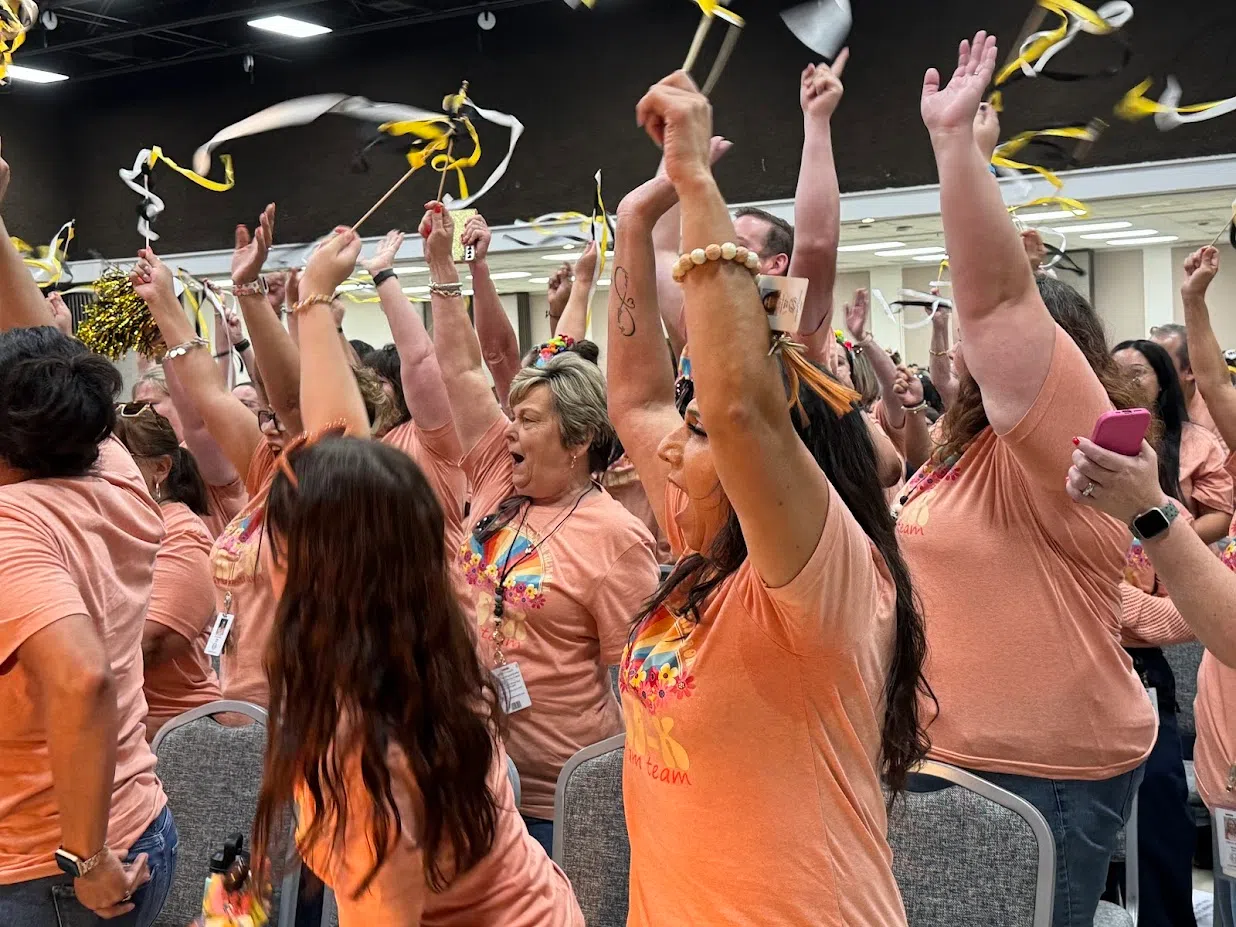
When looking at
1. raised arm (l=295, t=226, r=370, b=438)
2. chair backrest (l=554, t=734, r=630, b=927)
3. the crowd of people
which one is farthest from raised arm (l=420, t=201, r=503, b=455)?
chair backrest (l=554, t=734, r=630, b=927)

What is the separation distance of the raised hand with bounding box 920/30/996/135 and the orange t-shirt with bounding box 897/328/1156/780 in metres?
0.51

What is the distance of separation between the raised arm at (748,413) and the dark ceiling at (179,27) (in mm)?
8432

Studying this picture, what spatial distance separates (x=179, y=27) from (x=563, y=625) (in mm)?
8987

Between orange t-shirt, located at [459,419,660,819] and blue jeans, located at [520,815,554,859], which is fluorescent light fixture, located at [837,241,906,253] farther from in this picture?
blue jeans, located at [520,815,554,859]

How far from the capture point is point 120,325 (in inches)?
177

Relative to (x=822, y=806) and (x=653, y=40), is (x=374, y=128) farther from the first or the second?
(x=822, y=806)

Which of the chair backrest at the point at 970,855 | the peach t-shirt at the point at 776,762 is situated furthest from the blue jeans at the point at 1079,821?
the peach t-shirt at the point at 776,762

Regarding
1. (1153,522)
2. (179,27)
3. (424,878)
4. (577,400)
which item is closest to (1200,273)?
(577,400)

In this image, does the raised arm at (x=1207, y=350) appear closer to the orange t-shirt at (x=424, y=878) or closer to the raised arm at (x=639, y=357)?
the raised arm at (x=639, y=357)

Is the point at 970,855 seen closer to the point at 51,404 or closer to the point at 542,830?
the point at 542,830

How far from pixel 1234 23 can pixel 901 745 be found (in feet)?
21.8

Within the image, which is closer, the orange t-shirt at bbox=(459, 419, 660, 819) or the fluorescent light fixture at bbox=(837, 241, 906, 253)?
the orange t-shirt at bbox=(459, 419, 660, 819)

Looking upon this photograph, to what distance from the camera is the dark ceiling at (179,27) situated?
944 centimetres

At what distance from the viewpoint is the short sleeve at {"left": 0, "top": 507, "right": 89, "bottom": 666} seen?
6.09ft
